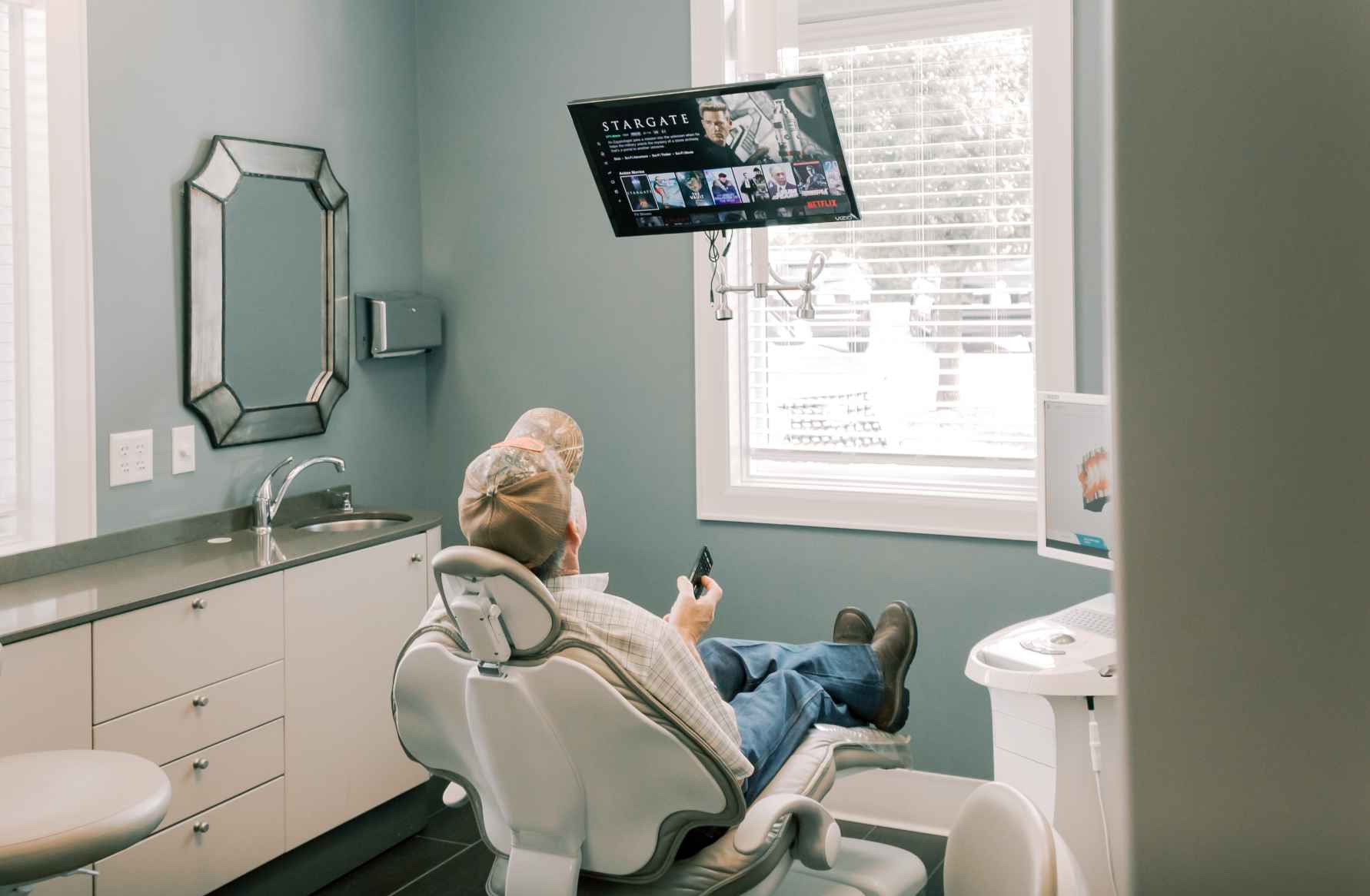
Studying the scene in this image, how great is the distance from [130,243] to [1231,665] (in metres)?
3.18

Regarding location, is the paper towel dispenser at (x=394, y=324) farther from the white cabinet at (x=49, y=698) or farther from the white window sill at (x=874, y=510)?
the white cabinet at (x=49, y=698)

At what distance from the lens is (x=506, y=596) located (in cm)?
172

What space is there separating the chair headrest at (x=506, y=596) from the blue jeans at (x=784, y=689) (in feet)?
1.76

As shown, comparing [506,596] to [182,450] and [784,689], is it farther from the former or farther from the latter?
[182,450]

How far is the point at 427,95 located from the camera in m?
4.00

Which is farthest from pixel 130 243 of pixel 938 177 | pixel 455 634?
pixel 938 177

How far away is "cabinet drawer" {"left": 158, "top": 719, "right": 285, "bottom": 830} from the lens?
253cm

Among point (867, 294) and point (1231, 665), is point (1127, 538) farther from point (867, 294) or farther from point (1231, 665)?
point (867, 294)

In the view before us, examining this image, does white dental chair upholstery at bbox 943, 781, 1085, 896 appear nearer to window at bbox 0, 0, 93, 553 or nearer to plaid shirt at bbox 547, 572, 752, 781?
plaid shirt at bbox 547, 572, 752, 781

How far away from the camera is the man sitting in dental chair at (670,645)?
1.81 m

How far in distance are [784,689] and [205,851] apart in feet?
4.53

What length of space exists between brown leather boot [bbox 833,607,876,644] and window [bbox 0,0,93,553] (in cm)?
189

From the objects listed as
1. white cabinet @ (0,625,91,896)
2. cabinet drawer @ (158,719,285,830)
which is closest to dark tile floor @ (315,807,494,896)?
cabinet drawer @ (158,719,285,830)

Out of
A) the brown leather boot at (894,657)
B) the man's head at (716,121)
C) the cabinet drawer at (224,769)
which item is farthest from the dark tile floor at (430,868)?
the man's head at (716,121)
